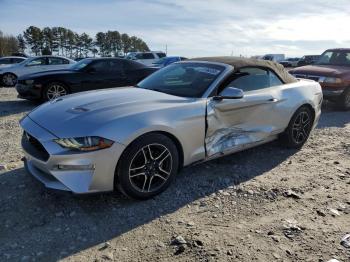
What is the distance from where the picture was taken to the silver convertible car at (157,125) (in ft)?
10.9

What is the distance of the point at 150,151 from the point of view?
12.0ft

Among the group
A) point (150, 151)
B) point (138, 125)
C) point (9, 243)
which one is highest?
point (138, 125)

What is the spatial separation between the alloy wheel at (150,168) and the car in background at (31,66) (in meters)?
12.2

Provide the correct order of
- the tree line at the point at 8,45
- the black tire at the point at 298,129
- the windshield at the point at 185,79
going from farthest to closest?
the tree line at the point at 8,45
the black tire at the point at 298,129
the windshield at the point at 185,79

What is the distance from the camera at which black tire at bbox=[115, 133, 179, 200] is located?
3477 mm

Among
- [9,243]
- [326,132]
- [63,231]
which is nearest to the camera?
[9,243]

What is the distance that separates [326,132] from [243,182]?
336 cm

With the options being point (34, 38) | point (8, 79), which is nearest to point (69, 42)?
point (34, 38)

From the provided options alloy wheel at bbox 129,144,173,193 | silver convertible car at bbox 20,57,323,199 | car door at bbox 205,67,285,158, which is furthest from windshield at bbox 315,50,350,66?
alloy wheel at bbox 129,144,173,193

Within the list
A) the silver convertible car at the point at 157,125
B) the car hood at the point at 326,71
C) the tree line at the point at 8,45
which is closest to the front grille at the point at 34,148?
the silver convertible car at the point at 157,125

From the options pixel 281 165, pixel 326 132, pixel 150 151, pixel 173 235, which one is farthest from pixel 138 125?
pixel 326 132

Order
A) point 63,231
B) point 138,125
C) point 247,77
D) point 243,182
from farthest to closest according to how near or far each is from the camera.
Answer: point 247,77, point 243,182, point 138,125, point 63,231

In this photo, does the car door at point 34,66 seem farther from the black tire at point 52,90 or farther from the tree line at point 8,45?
the tree line at point 8,45

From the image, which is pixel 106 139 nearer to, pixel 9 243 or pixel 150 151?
pixel 150 151
